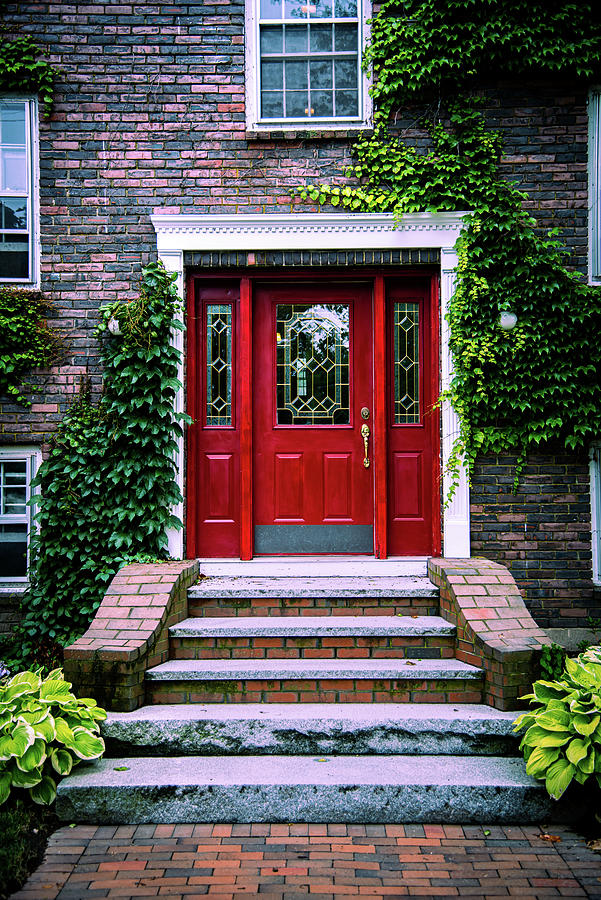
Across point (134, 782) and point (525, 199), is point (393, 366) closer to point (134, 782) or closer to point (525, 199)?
point (525, 199)

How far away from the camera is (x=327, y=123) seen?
598 cm

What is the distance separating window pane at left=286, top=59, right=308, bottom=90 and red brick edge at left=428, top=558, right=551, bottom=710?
4441 mm

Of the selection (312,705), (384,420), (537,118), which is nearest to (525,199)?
(537,118)

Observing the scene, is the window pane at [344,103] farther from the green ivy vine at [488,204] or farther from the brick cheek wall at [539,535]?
the brick cheek wall at [539,535]

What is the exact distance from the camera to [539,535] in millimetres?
5859

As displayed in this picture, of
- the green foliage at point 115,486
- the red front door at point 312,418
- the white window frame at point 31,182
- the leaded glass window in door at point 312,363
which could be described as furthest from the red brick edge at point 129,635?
the white window frame at point 31,182

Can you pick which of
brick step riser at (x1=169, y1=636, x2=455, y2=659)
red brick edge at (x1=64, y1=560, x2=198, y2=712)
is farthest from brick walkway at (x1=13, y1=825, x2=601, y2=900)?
brick step riser at (x1=169, y1=636, x2=455, y2=659)

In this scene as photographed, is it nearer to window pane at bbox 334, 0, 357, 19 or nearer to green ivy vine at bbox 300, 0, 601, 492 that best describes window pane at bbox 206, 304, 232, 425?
green ivy vine at bbox 300, 0, 601, 492

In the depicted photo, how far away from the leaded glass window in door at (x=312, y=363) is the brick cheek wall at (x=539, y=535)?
1.46m

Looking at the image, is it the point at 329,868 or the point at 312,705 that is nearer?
the point at 329,868

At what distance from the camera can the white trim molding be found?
5.81 meters

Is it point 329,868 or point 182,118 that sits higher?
point 182,118

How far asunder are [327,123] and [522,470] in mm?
3558

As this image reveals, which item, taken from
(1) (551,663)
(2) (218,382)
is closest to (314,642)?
(1) (551,663)
